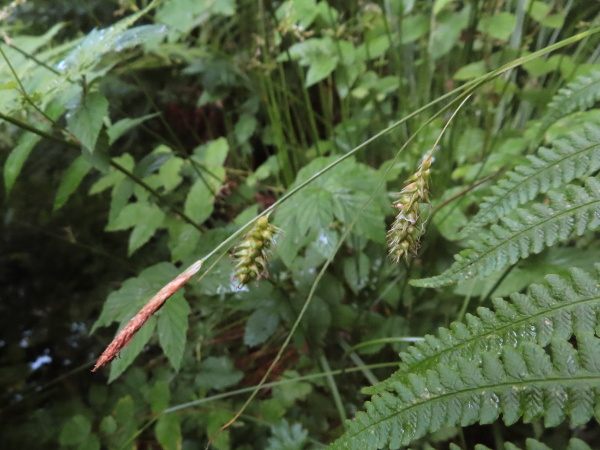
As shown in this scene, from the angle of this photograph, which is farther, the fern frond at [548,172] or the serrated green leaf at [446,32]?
the serrated green leaf at [446,32]

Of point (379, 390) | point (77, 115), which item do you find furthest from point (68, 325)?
point (379, 390)

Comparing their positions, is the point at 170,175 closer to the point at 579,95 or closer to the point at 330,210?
the point at 330,210

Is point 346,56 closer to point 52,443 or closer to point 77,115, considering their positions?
point 77,115

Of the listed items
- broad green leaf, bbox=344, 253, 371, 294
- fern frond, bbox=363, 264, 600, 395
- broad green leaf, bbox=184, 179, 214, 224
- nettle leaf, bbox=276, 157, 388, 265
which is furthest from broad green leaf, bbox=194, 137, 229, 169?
fern frond, bbox=363, 264, 600, 395

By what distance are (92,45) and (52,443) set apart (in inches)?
37.0

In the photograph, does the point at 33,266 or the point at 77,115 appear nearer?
the point at 77,115

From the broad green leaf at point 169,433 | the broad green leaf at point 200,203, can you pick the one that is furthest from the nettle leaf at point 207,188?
the broad green leaf at point 169,433

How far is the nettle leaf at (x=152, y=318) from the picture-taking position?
0.66m

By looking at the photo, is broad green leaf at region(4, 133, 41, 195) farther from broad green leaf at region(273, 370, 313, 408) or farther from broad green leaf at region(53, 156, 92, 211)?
broad green leaf at region(273, 370, 313, 408)

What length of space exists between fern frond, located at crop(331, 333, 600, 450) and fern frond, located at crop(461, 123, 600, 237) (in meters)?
0.19

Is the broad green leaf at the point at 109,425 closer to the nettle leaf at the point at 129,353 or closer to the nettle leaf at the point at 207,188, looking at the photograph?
the nettle leaf at the point at 129,353

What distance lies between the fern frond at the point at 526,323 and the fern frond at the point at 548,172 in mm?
122

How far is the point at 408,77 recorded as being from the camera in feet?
4.21

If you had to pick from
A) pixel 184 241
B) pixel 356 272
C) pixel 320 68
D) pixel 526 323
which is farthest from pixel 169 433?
pixel 320 68
